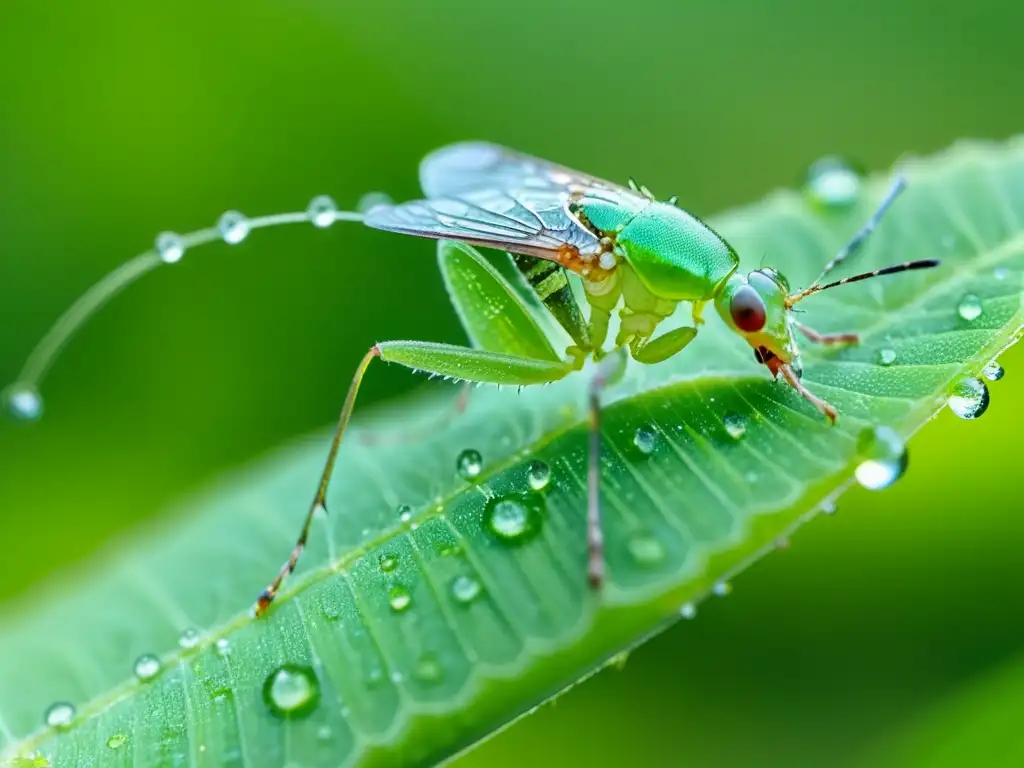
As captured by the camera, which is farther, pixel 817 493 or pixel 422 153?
pixel 422 153

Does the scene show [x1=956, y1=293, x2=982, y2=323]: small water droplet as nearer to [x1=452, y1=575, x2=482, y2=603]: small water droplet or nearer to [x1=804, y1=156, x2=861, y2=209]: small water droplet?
[x1=804, y1=156, x2=861, y2=209]: small water droplet

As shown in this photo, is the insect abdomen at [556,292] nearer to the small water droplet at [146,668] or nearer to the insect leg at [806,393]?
the insect leg at [806,393]

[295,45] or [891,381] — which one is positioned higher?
[295,45]

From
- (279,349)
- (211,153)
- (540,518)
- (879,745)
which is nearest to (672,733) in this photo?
(879,745)

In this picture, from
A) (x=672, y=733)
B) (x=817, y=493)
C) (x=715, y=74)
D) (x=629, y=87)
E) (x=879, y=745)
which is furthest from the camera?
(x=629, y=87)

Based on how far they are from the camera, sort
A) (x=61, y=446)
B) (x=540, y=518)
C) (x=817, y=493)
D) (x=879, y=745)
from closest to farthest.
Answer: (x=817, y=493), (x=540, y=518), (x=879, y=745), (x=61, y=446)

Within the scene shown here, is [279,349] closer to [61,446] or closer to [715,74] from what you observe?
[61,446]

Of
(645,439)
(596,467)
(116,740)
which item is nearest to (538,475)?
(596,467)

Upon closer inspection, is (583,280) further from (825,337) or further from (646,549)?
(646,549)
